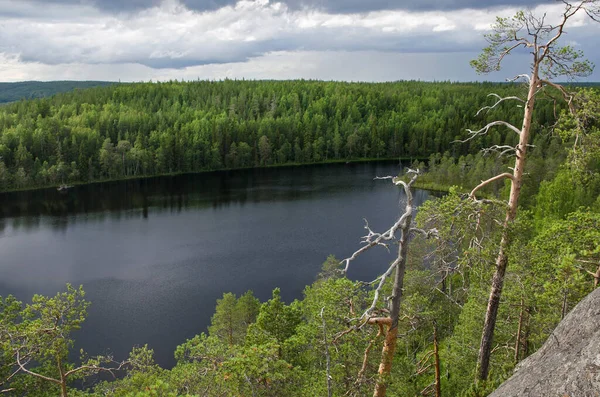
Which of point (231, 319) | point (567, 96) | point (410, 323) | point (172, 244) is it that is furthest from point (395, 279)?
point (172, 244)

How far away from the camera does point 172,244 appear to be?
4934 centimetres

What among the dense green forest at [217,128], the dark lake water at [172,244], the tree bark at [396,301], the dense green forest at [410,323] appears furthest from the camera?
the dense green forest at [217,128]

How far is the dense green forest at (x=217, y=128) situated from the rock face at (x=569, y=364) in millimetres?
81483

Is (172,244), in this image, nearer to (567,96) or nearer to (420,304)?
(420,304)

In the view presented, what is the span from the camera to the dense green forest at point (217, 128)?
277 ft

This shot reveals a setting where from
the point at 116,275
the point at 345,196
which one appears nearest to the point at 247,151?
the point at 345,196

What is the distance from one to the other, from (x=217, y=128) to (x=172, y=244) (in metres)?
56.3

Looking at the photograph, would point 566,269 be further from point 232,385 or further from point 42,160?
point 42,160

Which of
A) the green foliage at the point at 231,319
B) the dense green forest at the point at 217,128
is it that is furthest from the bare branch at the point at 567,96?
the dense green forest at the point at 217,128

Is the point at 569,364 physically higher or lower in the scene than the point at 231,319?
higher

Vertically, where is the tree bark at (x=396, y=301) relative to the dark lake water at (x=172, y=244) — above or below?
above

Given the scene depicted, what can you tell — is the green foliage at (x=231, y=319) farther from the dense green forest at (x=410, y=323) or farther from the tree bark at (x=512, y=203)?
the tree bark at (x=512, y=203)

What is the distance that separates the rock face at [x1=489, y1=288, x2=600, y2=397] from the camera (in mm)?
6219

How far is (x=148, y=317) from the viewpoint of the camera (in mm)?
33062
